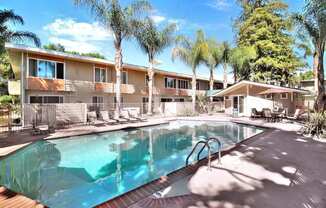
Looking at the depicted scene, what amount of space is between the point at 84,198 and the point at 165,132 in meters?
9.73

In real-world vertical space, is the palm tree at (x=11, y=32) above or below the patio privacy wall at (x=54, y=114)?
above

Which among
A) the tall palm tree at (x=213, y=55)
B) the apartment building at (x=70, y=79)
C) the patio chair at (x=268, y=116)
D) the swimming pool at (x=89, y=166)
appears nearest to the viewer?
the swimming pool at (x=89, y=166)

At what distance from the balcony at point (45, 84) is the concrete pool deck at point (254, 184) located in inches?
571

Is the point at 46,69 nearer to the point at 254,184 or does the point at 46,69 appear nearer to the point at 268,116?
the point at 254,184

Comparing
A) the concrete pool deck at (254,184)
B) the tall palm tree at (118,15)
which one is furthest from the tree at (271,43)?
the concrete pool deck at (254,184)

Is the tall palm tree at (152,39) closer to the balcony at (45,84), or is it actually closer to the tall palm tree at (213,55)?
the tall palm tree at (213,55)

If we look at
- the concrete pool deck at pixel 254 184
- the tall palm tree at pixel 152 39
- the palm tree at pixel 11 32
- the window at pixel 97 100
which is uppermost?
the tall palm tree at pixel 152 39

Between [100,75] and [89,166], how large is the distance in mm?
14035

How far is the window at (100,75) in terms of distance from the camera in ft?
66.4

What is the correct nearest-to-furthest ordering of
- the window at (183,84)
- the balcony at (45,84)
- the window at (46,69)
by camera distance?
the balcony at (45,84)
the window at (46,69)
the window at (183,84)

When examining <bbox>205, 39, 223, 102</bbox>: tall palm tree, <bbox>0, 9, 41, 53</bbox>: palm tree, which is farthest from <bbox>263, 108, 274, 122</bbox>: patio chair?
<bbox>0, 9, 41, 53</bbox>: palm tree

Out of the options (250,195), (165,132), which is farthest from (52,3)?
(250,195)

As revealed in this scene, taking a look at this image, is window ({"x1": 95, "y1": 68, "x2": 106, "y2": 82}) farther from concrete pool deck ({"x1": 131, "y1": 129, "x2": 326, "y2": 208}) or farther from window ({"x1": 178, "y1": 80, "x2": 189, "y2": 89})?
concrete pool deck ({"x1": 131, "y1": 129, "x2": 326, "y2": 208})

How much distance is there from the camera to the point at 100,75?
67.5 ft
